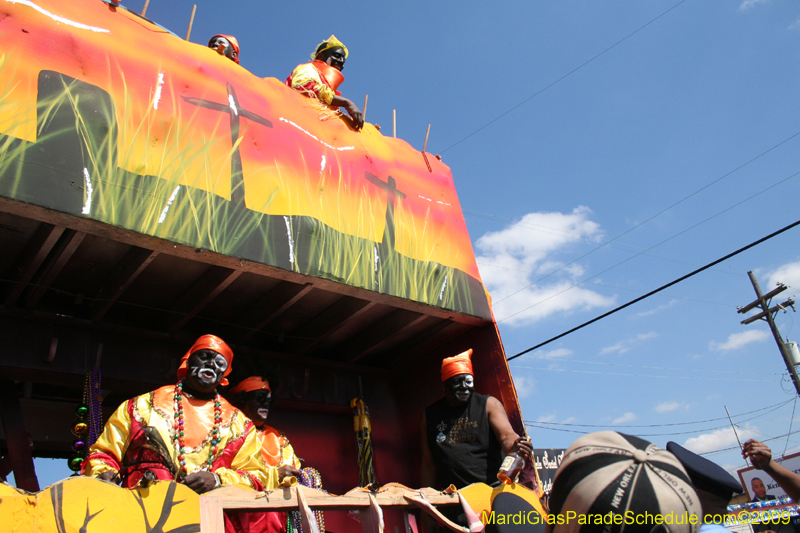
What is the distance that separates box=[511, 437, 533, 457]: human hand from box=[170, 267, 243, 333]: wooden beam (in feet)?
7.35

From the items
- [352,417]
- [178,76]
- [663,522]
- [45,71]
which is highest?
[178,76]

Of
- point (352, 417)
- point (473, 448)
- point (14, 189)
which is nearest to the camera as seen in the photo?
point (14, 189)

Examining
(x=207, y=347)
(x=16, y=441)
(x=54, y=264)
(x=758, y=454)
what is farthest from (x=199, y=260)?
(x=758, y=454)

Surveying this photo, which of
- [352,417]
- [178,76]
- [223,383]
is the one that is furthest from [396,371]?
[178,76]

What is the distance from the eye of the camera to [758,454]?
2291 millimetres

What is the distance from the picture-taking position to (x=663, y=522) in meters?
1.14

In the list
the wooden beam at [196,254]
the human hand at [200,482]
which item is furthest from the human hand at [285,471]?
the wooden beam at [196,254]

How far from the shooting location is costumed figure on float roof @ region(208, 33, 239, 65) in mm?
4995

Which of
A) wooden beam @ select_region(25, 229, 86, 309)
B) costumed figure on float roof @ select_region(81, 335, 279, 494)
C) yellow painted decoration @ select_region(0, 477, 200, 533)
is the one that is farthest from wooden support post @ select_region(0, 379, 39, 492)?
yellow painted decoration @ select_region(0, 477, 200, 533)

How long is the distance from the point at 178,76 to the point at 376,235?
1.84 meters

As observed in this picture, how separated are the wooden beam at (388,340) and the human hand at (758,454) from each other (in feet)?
9.62

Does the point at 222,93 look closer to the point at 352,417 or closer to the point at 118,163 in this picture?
the point at 118,163

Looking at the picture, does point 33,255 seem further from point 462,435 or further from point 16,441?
point 462,435

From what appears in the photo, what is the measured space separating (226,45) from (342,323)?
2.72 metres
